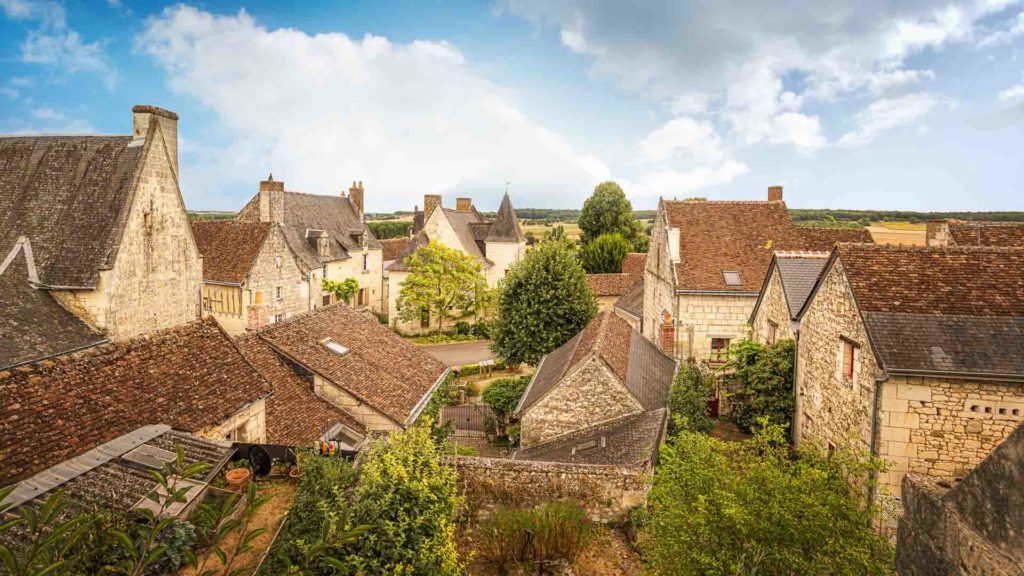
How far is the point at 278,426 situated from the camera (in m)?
12.7

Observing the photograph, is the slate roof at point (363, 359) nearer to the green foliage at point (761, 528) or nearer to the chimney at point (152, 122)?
the chimney at point (152, 122)

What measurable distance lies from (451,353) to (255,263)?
12.3 m

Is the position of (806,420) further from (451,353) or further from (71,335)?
(451,353)

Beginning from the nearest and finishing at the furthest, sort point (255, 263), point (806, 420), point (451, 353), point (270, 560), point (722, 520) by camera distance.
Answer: point (270, 560)
point (722, 520)
point (806, 420)
point (255, 263)
point (451, 353)

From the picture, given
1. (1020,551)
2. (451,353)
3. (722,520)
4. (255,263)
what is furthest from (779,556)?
(451,353)

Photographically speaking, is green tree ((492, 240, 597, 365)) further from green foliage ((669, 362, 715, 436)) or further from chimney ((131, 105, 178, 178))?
chimney ((131, 105, 178, 178))

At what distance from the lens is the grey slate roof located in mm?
10586

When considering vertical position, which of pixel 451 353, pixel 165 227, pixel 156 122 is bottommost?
pixel 451 353

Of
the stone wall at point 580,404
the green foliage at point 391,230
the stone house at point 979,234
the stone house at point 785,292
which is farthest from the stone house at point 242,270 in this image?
the green foliage at point 391,230

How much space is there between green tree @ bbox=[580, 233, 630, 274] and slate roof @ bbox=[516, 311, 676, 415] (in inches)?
1167

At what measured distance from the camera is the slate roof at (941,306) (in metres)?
10.7

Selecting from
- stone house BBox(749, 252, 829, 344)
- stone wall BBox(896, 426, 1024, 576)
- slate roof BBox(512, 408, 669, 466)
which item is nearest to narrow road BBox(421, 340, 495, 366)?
slate roof BBox(512, 408, 669, 466)

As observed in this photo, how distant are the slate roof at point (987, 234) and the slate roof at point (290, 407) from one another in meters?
18.8

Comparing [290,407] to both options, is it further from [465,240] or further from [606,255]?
[606,255]
